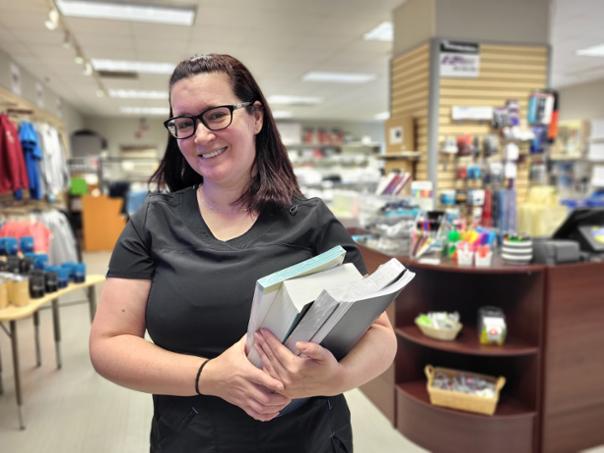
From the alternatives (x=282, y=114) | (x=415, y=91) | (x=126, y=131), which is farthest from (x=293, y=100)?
(x=415, y=91)

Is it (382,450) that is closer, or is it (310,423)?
(310,423)

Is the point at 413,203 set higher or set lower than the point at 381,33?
lower

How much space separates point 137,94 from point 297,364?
11.0 meters

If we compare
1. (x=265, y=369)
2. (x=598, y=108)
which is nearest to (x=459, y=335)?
(x=265, y=369)

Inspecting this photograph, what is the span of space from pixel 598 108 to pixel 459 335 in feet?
31.1

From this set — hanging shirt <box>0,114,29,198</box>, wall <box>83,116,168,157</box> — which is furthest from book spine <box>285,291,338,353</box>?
wall <box>83,116,168,157</box>

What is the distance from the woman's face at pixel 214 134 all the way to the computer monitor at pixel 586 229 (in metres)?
2.39

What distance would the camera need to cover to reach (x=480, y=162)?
4.96 meters

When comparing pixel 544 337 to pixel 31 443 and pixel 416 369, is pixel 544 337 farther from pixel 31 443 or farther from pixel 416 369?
pixel 31 443

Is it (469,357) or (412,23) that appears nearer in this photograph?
(469,357)

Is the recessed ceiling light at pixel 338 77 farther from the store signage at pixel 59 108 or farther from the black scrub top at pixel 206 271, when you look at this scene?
the black scrub top at pixel 206 271

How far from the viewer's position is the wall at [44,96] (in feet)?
21.9

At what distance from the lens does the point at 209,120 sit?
109cm

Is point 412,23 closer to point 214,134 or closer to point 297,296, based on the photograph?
point 214,134
